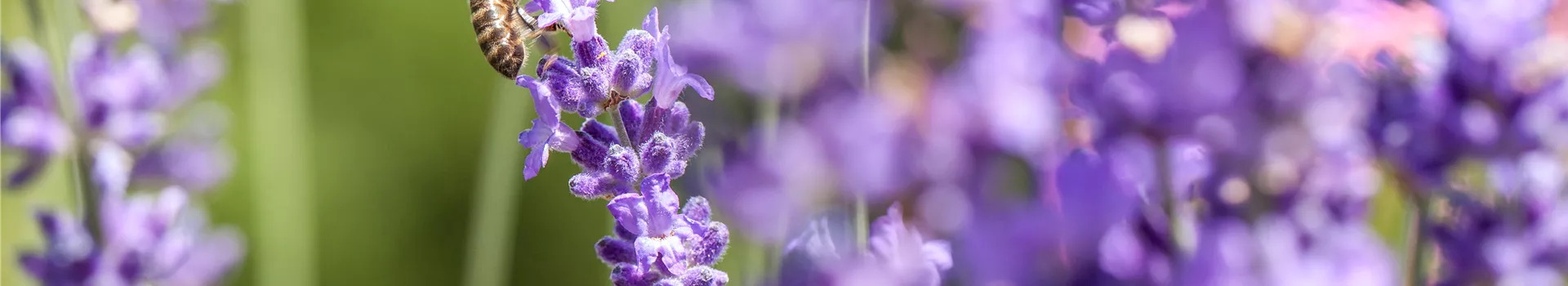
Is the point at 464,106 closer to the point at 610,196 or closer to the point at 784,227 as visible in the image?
the point at 784,227

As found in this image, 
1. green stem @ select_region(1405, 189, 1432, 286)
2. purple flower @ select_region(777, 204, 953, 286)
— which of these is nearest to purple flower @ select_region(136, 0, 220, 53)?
purple flower @ select_region(777, 204, 953, 286)

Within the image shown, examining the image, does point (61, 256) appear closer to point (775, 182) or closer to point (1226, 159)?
point (775, 182)

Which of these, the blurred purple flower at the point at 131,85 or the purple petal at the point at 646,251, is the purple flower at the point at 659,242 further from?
the blurred purple flower at the point at 131,85

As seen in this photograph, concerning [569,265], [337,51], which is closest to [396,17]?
[337,51]

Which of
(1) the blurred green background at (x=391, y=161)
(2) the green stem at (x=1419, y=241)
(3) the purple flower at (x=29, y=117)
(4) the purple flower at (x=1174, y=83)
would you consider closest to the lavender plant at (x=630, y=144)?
(4) the purple flower at (x=1174, y=83)

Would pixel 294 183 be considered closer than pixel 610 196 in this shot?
No

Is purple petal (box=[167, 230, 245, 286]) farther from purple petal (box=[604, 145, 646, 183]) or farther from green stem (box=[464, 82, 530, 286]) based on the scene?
purple petal (box=[604, 145, 646, 183])
